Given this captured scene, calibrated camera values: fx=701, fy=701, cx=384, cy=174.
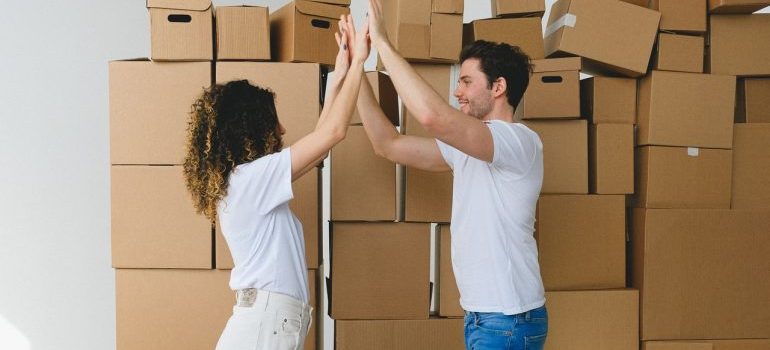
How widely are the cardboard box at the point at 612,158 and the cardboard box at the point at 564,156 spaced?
38 mm

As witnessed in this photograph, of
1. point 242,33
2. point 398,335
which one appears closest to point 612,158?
point 398,335

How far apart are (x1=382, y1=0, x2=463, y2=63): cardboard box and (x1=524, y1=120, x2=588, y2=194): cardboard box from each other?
390mm

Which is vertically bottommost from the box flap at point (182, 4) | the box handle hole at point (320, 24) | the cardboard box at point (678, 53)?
the cardboard box at point (678, 53)

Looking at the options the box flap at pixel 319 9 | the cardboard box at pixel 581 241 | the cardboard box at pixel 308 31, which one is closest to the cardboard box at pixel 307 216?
the cardboard box at pixel 308 31

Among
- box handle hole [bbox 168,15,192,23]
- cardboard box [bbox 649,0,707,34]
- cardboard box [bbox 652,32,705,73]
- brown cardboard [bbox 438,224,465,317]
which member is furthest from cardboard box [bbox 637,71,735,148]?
box handle hole [bbox 168,15,192,23]

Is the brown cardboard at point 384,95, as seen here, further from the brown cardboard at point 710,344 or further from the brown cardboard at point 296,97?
the brown cardboard at point 710,344

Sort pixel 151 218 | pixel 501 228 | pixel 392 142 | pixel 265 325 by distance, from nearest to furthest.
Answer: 1. pixel 265 325
2. pixel 501 228
3. pixel 392 142
4. pixel 151 218

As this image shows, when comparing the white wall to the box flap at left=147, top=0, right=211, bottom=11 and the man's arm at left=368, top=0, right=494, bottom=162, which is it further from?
the man's arm at left=368, top=0, right=494, bottom=162

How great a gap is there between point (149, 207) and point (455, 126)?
95cm

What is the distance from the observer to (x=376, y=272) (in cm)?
203

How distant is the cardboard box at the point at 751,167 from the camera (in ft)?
7.23

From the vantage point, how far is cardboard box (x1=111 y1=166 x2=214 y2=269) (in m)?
1.92

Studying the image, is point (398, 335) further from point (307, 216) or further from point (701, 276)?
point (701, 276)

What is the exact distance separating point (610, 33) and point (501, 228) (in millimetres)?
963
